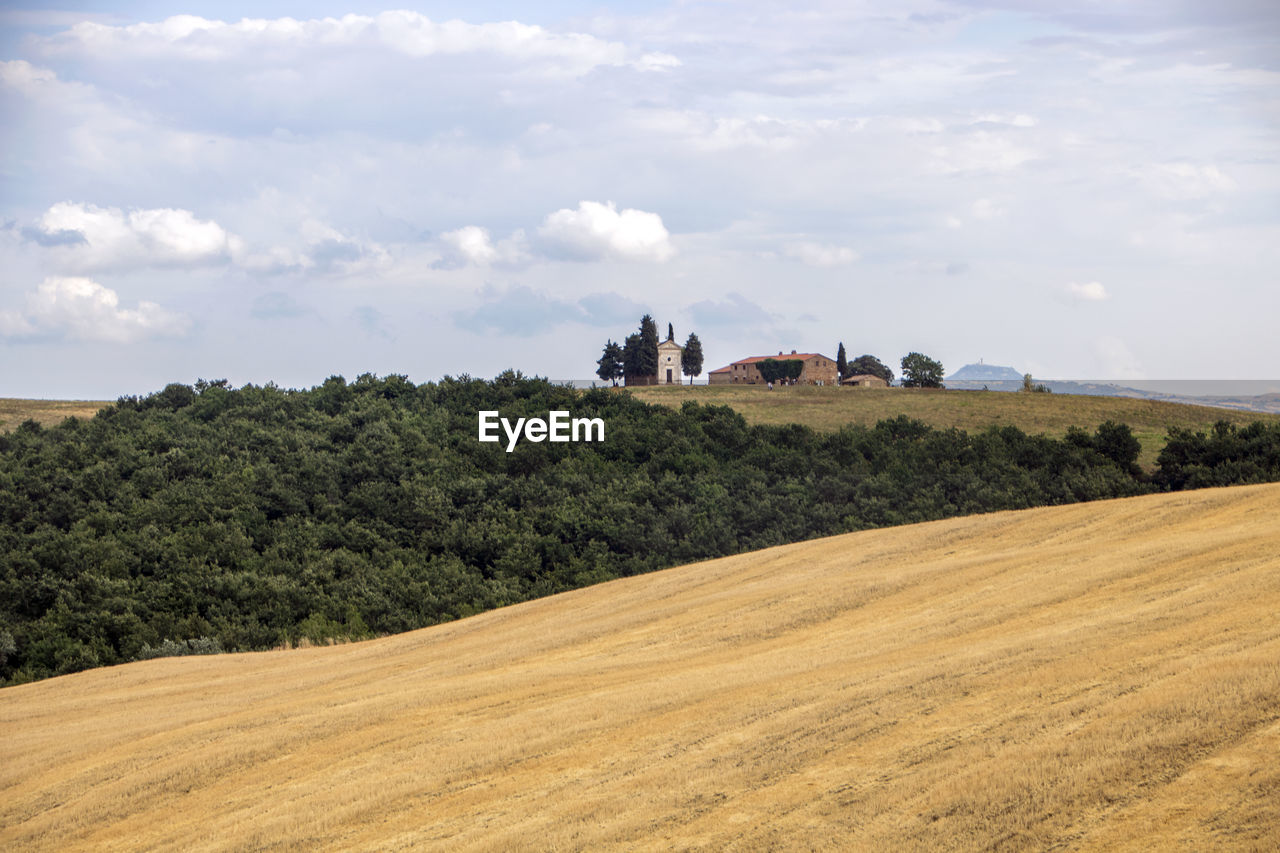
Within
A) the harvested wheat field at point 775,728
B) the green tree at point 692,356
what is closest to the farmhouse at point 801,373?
the green tree at point 692,356

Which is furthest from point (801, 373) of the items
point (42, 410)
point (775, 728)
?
point (775, 728)

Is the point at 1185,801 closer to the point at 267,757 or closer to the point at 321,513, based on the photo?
the point at 267,757

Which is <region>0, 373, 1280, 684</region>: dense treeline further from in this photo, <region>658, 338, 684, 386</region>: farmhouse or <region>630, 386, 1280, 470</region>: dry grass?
<region>658, 338, 684, 386</region>: farmhouse

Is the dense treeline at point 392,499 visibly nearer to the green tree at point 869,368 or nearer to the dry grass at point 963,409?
the dry grass at point 963,409

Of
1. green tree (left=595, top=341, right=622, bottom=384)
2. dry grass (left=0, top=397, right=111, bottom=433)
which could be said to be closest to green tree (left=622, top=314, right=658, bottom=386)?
green tree (left=595, top=341, right=622, bottom=384)

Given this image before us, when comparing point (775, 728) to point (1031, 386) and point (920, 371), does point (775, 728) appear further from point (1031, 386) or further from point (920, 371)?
point (920, 371)
